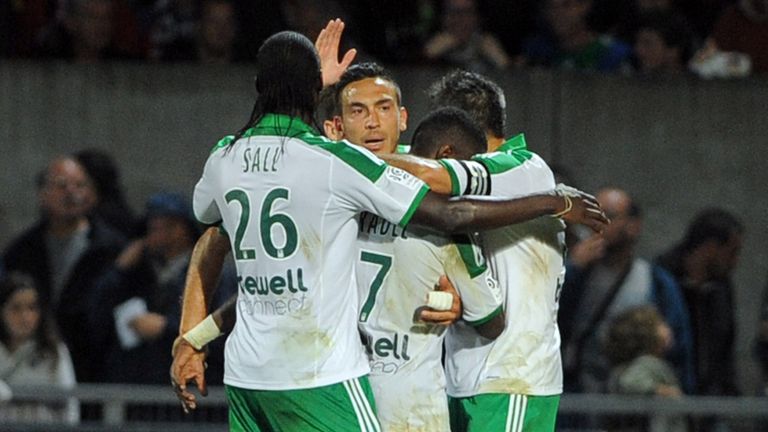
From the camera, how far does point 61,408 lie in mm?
10016

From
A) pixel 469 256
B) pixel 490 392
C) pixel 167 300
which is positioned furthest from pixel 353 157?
pixel 167 300

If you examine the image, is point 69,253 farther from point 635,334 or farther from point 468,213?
point 468,213

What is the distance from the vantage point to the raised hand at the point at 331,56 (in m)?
6.65

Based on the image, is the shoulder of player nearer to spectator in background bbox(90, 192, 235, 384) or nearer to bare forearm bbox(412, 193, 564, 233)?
bare forearm bbox(412, 193, 564, 233)

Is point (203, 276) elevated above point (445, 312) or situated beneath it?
elevated above

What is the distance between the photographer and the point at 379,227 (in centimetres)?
640

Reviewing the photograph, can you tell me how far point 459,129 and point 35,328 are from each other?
167 inches

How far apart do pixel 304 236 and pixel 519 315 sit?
3.08 feet

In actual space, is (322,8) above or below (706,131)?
above

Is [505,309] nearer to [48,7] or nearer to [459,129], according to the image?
[459,129]

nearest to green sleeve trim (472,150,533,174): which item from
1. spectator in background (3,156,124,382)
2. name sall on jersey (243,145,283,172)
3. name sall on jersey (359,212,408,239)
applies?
name sall on jersey (359,212,408,239)

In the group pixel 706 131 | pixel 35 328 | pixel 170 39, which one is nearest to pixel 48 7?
pixel 170 39

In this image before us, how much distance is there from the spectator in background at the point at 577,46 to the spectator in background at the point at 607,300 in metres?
1.67

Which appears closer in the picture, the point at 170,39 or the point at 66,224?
the point at 66,224
